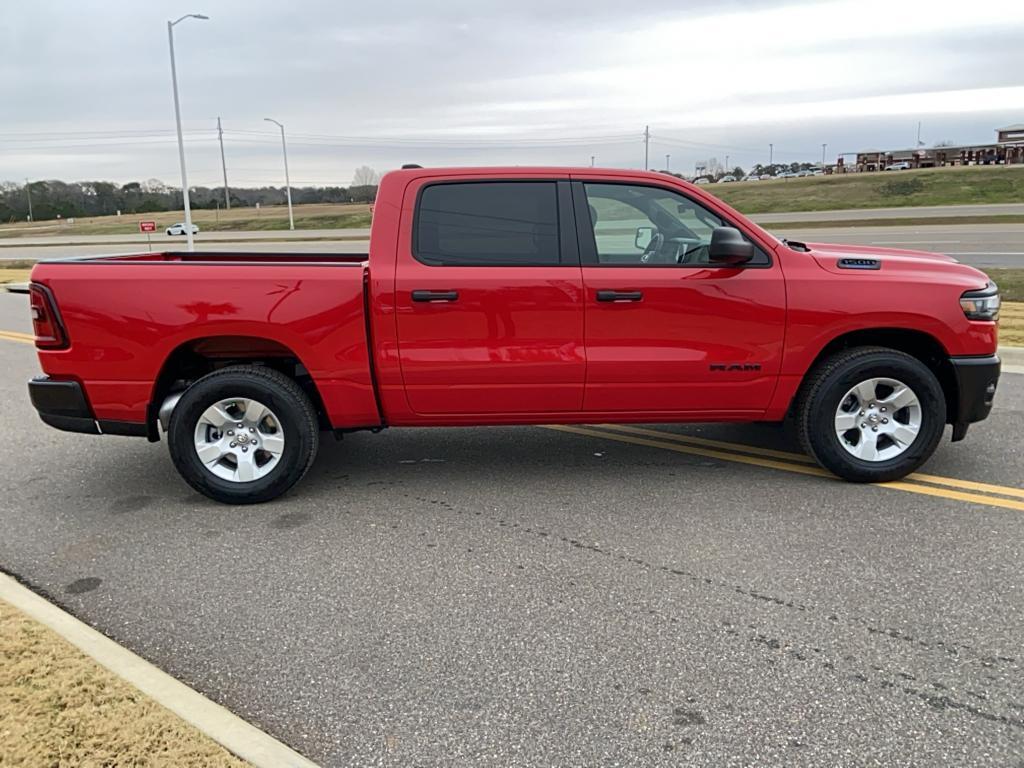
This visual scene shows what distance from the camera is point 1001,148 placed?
71312mm

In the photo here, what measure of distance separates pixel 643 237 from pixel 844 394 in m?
1.53

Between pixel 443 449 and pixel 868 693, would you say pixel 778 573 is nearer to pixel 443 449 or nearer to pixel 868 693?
pixel 868 693

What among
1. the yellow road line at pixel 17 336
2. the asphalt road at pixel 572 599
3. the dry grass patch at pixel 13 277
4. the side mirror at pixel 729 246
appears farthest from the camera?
the dry grass patch at pixel 13 277

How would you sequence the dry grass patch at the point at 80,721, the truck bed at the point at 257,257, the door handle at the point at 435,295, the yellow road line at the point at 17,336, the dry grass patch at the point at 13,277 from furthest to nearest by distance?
1. the dry grass patch at the point at 13,277
2. the yellow road line at the point at 17,336
3. the truck bed at the point at 257,257
4. the door handle at the point at 435,295
5. the dry grass patch at the point at 80,721

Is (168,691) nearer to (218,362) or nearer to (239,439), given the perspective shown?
(239,439)

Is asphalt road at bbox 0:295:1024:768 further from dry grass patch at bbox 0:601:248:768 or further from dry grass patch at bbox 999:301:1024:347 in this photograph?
dry grass patch at bbox 999:301:1024:347

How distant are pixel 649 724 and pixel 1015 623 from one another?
5.70 ft

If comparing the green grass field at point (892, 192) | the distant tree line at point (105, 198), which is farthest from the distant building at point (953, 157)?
the distant tree line at point (105, 198)

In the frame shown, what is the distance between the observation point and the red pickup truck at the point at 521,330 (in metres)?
4.63

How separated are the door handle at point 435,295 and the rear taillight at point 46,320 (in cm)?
205

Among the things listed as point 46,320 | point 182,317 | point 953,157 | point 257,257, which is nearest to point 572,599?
point 182,317

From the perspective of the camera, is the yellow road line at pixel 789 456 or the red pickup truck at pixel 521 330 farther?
the yellow road line at pixel 789 456

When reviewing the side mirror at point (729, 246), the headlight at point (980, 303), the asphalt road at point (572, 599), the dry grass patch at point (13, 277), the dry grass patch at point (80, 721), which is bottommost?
the asphalt road at point (572, 599)

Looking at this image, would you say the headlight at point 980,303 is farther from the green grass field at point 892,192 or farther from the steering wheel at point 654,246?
the green grass field at point 892,192
